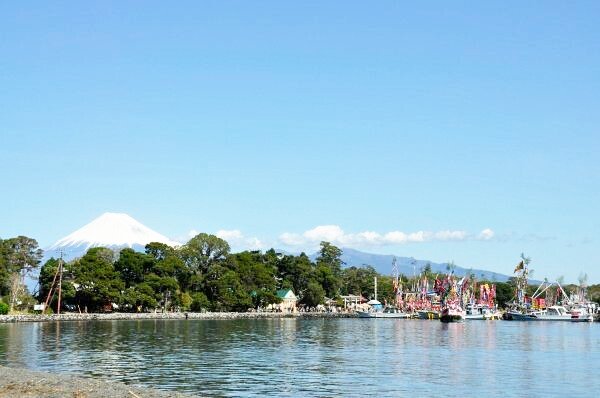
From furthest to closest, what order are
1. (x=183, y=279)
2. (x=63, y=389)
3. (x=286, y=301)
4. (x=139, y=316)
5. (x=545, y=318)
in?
(x=286, y=301) → (x=545, y=318) → (x=183, y=279) → (x=139, y=316) → (x=63, y=389)

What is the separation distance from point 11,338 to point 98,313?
63032mm

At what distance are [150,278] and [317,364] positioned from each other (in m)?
93.9

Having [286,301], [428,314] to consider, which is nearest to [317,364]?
[286,301]

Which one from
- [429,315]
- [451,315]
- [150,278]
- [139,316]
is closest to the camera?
[139,316]

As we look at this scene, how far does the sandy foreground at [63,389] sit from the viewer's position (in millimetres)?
33344

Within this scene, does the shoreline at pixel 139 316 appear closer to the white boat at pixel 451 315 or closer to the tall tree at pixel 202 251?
the tall tree at pixel 202 251

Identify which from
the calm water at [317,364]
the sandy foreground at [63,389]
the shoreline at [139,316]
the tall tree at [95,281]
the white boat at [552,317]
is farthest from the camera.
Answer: the white boat at [552,317]

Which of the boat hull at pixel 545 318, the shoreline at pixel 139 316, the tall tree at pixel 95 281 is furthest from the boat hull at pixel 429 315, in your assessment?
the tall tree at pixel 95 281

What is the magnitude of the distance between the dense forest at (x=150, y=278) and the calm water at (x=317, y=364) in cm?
5356

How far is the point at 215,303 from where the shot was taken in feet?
545

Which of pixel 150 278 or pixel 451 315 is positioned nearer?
pixel 150 278

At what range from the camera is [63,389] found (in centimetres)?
3484

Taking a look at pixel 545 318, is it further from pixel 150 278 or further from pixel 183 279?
pixel 150 278

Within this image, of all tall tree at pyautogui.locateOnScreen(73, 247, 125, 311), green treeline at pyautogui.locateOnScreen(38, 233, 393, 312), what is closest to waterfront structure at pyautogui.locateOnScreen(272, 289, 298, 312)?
green treeline at pyautogui.locateOnScreen(38, 233, 393, 312)
